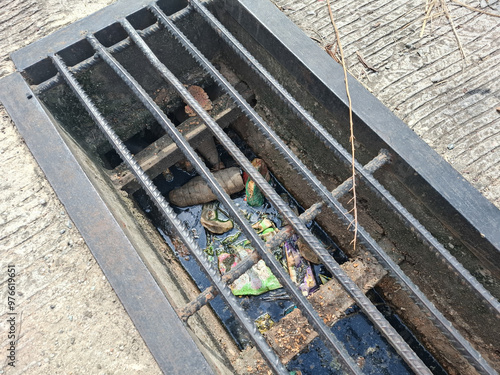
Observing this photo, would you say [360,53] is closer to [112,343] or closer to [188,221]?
[188,221]

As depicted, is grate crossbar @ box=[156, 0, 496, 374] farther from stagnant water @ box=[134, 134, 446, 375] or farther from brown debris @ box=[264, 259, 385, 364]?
stagnant water @ box=[134, 134, 446, 375]

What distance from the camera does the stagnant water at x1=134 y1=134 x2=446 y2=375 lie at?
2.56 metres

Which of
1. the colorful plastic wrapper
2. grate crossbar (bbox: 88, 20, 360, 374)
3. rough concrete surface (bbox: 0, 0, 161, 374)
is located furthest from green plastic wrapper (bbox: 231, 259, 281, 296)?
rough concrete surface (bbox: 0, 0, 161, 374)

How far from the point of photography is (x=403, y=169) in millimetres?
1928

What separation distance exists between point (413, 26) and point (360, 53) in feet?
1.48

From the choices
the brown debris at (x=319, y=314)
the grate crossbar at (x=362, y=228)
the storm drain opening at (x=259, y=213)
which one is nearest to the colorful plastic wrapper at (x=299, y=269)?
the storm drain opening at (x=259, y=213)

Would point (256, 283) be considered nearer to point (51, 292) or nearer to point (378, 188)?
point (378, 188)

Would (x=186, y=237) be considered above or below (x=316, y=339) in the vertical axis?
above

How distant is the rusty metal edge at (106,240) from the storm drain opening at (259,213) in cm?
12

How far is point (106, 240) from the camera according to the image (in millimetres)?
1730

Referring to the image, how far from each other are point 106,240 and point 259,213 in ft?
5.18

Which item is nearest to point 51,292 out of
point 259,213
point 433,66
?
point 259,213

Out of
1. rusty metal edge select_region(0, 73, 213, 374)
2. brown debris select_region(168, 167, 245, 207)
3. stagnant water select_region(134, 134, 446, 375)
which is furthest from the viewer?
brown debris select_region(168, 167, 245, 207)

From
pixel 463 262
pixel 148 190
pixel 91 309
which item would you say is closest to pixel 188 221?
pixel 148 190
